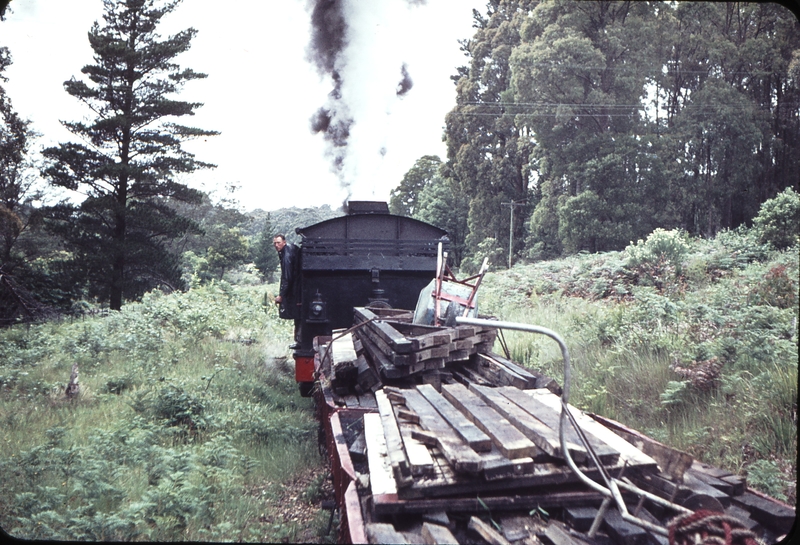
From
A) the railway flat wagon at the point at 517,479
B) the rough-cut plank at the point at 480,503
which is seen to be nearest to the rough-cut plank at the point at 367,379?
the railway flat wagon at the point at 517,479

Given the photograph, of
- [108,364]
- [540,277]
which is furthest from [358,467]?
[540,277]

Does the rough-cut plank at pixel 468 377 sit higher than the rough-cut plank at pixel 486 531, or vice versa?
the rough-cut plank at pixel 468 377

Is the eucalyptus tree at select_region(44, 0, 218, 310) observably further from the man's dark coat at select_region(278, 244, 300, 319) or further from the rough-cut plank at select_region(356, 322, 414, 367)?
the rough-cut plank at select_region(356, 322, 414, 367)

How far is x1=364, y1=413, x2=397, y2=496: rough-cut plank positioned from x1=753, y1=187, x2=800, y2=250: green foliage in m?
7.92

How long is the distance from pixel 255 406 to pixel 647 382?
4348mm

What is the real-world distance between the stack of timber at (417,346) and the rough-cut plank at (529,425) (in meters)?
0.60

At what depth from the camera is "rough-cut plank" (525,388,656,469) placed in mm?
2555

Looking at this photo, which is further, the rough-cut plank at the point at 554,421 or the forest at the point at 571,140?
the forest at the point at 571,140

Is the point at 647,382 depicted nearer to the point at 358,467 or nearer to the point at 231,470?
the point at 358,467

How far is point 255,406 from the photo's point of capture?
6023mm

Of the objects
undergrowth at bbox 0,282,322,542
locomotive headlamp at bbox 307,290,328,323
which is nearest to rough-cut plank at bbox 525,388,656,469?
undergrowth at bbox 0,282,322,542

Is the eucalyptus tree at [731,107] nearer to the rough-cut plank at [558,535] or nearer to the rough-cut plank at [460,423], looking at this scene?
the rough-cut plank at [460,423]

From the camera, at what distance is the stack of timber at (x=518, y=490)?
224 centimetres

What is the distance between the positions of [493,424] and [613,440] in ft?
2.41
